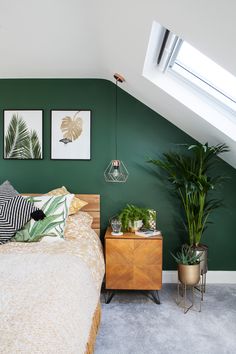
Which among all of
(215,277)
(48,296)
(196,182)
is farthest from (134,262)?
(48,296)

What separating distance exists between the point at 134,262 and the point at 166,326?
25.3 inches

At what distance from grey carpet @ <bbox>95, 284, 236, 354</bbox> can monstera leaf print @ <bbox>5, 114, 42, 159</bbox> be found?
1873 mm

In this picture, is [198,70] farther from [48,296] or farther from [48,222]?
[48,296]

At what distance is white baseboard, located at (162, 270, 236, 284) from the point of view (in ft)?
11.6

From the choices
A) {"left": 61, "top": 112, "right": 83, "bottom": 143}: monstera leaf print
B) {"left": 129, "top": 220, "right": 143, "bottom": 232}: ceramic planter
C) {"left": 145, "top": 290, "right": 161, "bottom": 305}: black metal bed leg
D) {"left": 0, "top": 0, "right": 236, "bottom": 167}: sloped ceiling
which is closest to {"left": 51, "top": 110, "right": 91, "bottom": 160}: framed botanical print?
{"left": 61, "top": 112, "right": 83, "bottom": 143}: monstera leaf print

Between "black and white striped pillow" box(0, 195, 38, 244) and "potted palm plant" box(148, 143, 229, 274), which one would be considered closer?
"black and white striped pillow" box(0, 195, 38, 244)

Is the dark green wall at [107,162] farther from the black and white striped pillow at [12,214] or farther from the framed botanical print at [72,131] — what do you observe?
the black and white striped pillow at [12,214]

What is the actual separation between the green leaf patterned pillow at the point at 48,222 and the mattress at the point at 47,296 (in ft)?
0.41

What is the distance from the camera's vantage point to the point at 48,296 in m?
1.55

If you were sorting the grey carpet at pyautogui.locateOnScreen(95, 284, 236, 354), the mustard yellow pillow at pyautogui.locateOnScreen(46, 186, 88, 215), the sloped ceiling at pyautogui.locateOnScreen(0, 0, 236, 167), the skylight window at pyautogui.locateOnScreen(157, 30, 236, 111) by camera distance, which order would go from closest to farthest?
the sloped ceiling at pyautogui.locateOnScreen(0, 0, 236, 167) → the grey carpet at pyautogui.locateOnScreen(95, 284, 236, 354) → the skylight window at pyautogui.locateOnScreen(157, 30, 236, 111) → the mustard yellow pillow at pyautogui.locateOnScreen(46, 186, 88, 215)

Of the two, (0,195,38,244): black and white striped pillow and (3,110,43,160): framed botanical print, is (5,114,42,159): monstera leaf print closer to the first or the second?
(3,110,43,160): framed botanical print

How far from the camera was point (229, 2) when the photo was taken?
129cm

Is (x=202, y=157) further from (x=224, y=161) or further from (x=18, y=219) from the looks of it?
(x=18, y=219)

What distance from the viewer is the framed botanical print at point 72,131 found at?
138 inches
